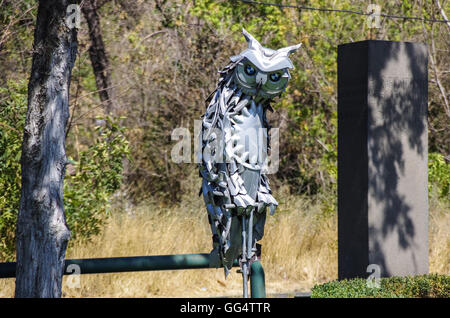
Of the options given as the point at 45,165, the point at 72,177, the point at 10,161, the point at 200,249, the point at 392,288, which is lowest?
the point at 392,288

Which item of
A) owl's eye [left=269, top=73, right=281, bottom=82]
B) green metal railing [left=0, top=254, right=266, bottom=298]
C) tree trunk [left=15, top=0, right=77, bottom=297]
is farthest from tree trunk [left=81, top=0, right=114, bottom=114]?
owl's eye [left=269, top=73, right=281, bottom=82]

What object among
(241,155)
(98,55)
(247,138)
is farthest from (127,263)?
(98,55)

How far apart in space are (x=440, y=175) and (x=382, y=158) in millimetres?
4200

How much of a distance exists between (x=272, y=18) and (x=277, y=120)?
5.88 feet

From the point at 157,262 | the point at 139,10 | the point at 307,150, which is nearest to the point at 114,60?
the point at 139,10

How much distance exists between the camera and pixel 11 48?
32.5 feet

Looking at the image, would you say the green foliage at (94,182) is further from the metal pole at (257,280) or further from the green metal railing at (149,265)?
the metal pole at (257,280)

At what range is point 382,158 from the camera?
22.0 ft

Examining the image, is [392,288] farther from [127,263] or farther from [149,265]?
[127,263]

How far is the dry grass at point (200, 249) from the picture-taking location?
26.7 ft

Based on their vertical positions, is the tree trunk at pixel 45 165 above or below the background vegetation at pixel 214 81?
below

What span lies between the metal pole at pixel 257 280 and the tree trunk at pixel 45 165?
1.29 meters

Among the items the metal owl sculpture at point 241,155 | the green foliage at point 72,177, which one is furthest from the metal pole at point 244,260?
the green foliage at point 72,177

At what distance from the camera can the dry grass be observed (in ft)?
26.7
